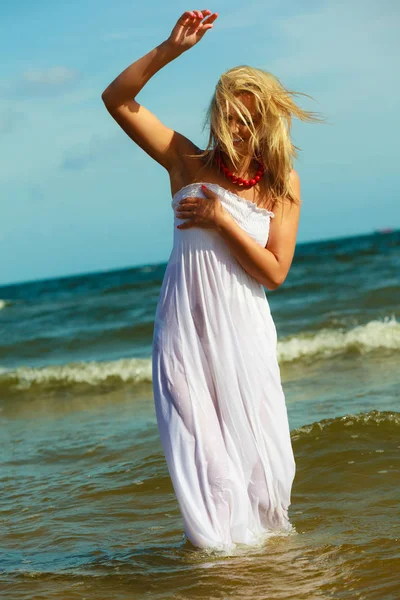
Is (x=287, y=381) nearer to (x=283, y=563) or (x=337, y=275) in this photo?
(x=283, y=563)

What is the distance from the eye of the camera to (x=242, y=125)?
3.69 meters

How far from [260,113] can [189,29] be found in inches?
19.0

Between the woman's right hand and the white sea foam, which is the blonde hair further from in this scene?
the white sea foam

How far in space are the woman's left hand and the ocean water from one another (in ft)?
5.03

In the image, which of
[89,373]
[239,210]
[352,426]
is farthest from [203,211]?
[89,373]

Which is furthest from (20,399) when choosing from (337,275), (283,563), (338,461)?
(337,275)

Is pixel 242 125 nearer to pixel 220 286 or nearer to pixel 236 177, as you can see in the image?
pixel 236 177

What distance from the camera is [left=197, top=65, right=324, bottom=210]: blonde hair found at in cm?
362

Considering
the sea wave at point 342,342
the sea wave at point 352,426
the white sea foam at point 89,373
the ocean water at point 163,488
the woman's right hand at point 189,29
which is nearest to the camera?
the woman's right hand at point 189,29

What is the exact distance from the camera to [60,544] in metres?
4.87

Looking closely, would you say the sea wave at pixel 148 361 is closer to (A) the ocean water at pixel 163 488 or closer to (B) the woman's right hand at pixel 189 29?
(A) the ocean water at pixel 163 488

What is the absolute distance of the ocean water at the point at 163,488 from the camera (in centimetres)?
390

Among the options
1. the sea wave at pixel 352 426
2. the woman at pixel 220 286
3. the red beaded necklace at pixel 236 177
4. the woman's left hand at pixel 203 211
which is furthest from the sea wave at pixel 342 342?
the woman's left hand at pixel 203 211

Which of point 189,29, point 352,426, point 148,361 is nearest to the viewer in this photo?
point 189,29
